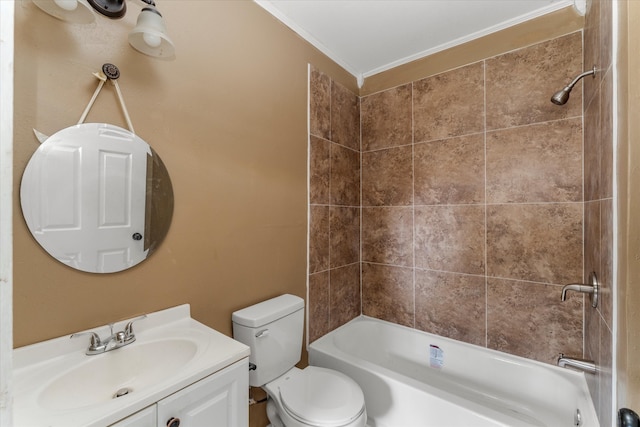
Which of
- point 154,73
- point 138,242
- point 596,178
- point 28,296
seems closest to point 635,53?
point 596,178

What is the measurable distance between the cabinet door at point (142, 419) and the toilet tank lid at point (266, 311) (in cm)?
59

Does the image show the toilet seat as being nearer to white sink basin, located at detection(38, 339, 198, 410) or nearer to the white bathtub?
the white bathtub

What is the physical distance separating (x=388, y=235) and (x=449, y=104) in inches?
42.1

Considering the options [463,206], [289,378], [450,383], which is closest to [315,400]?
[289,378]

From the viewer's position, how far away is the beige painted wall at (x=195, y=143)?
86 cm

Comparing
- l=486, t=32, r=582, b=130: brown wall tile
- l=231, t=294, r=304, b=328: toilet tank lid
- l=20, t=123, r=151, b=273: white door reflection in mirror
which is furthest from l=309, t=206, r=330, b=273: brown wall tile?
l=486, t=32, r=582, b=130: brown wall tile

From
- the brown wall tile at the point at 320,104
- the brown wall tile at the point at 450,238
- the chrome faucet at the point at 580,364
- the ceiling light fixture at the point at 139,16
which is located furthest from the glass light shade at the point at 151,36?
the chrome faucet at the point at 580,364

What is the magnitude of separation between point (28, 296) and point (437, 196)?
214 centimetres

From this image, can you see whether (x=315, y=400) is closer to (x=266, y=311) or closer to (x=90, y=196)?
(x=266, y=311)

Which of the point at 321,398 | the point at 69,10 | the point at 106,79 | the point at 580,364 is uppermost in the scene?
the point at 69,10

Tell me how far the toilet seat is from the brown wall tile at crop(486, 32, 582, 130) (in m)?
1.81

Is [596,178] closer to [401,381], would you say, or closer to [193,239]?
[401,381]

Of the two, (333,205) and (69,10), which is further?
(333,205)

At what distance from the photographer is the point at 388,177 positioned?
221 centimetres
